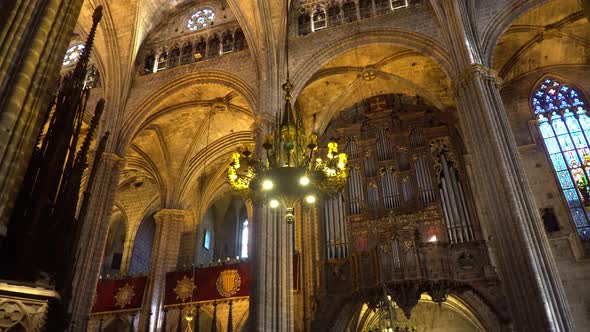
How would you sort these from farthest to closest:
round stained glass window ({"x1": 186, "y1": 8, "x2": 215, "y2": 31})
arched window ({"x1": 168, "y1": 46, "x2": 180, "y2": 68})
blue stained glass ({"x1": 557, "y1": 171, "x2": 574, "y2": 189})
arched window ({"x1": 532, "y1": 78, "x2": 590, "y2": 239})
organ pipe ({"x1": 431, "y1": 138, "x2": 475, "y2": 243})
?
round stained glass window ({"x1": 186, "y1": 8, "x2": 215, "y2": 31}), arched window ({"x1": 168, "y1": 46, "x2": 180, "y2": 68}), blue stained glass ({"x1": 557, "y1": 171, "x2": 574, "y2": 189}), arched window ({"x1": 532, "y1": 78, "x2": 590, "y2": 239}), organ pipe ({"x1": 431, "y1": 138, "x2": 475, "y2": 243})

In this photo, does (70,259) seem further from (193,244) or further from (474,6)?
(193,244)

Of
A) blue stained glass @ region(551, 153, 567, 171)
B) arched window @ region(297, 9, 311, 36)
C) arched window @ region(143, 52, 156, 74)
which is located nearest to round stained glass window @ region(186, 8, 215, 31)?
arched window @ region(143, 52, 156, 74)

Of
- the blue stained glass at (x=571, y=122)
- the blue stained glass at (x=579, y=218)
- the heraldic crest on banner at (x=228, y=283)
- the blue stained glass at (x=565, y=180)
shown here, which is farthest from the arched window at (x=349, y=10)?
the heraldic crest on banner at (x=228, y=283)

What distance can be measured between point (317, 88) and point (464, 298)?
8131 millimetres

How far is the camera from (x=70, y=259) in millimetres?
5355

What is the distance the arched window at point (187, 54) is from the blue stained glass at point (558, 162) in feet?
40.0

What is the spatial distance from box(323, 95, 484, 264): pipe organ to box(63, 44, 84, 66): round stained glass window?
10195 mm

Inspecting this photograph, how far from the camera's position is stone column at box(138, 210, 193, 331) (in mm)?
15078

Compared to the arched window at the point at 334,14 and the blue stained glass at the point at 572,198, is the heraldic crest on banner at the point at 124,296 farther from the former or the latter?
the blue stained glass at the point at 572,198

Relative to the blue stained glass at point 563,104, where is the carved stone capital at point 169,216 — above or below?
below

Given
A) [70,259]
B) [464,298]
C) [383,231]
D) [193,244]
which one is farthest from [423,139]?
[70,259]

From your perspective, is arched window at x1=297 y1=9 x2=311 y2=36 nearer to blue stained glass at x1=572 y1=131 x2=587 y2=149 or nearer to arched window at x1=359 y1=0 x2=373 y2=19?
arched window at x1=359 y1=0 x2=373 y2=19

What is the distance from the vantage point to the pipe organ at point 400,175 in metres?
12.9

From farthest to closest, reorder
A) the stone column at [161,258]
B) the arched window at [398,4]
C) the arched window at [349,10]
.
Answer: the stone column at [161,258]
the arched window at [349,10]
the arched window at [398,4]
